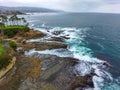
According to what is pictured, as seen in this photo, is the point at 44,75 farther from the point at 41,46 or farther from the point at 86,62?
the point at 41,46

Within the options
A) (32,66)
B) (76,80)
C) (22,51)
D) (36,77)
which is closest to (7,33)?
(22,51)

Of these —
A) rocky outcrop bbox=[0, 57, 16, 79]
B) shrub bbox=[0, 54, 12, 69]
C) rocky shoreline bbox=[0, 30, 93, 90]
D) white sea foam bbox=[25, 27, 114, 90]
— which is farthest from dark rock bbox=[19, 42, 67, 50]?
shrub bbox=[0, 54, 12, 69]

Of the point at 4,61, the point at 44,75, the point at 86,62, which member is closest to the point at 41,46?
the point at 86,62

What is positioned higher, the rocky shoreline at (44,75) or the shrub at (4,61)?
the shrub at (4,61)

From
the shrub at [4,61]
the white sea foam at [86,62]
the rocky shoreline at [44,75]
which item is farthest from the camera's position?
the shrub at [4,61]

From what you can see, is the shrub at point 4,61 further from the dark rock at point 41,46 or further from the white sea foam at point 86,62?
the dark rock at point 41,46

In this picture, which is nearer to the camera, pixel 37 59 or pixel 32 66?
pixel 32 66

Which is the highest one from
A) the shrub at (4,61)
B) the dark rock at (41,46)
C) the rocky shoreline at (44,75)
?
the shrub at (4,61)

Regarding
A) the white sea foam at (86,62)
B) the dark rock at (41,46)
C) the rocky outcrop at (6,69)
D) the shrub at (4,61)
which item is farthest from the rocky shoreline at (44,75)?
the dark rock at (41,46)

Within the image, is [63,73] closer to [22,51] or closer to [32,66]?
[32,66]
